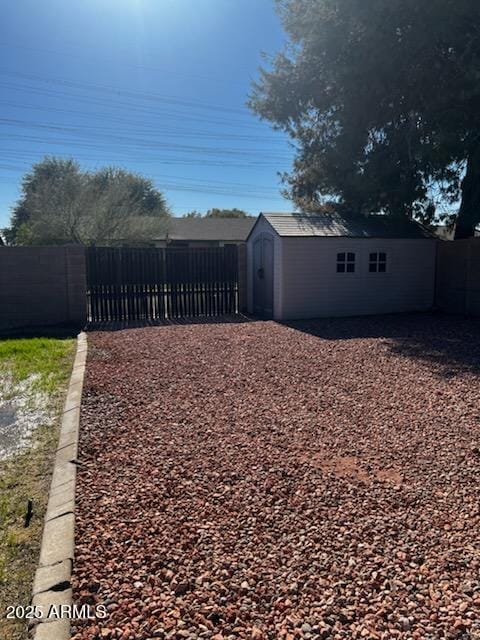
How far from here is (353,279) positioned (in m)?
12.2

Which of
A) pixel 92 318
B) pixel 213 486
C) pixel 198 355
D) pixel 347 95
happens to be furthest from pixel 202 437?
pixel 347 95

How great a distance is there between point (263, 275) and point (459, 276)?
512 centimetres

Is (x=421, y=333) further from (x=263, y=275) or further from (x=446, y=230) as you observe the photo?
(x=446, y=230)

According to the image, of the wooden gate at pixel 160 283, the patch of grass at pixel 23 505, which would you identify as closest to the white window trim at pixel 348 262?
the wooden gate at pixel 160 283

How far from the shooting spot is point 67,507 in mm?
2842

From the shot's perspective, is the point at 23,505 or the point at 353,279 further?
the point at 353,279

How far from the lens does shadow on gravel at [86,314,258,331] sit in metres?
10.6

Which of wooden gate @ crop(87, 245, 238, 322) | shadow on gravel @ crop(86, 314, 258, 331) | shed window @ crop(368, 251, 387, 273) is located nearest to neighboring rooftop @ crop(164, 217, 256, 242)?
wooden gate @ crop(87, 245, 238, 322)

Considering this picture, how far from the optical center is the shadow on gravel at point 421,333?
23.1 feet

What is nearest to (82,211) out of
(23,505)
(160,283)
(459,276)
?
(160,283)

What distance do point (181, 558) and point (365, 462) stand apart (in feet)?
5.46

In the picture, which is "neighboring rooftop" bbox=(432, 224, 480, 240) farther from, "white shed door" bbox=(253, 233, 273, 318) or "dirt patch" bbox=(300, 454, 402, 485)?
"dirt patch" bbox=(300, 454, 402, 485)

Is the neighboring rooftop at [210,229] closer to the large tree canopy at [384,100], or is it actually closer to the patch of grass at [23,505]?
the large tree canopy at [384,100]

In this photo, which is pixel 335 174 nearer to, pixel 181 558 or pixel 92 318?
pixel 92 318
